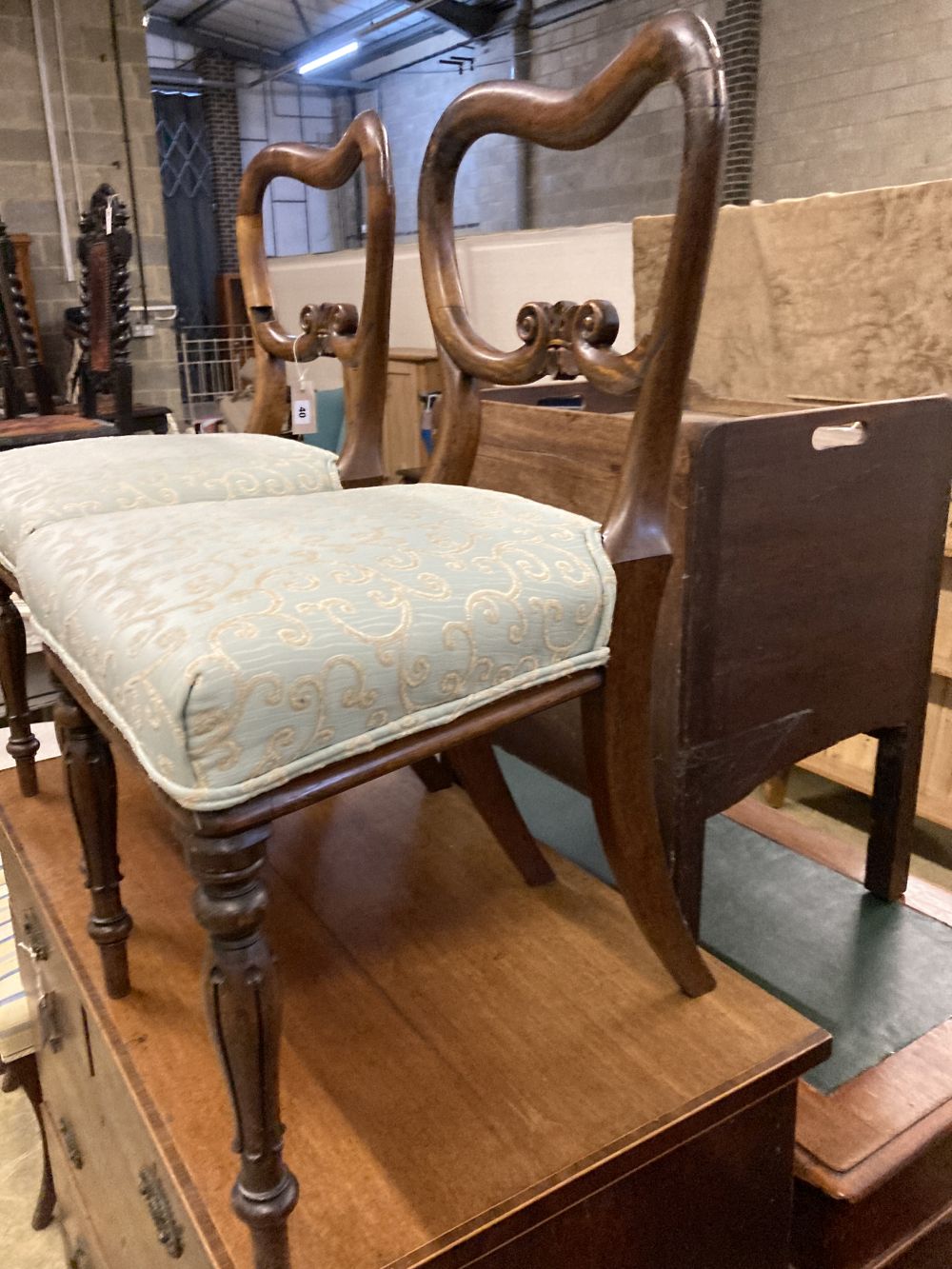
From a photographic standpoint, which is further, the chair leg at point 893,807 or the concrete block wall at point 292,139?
the concrete block wall at point 292,139

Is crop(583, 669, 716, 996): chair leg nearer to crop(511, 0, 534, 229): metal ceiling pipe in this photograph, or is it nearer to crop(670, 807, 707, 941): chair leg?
crop(670, 807, 707, 941): chair leg

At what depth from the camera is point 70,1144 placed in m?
1.01

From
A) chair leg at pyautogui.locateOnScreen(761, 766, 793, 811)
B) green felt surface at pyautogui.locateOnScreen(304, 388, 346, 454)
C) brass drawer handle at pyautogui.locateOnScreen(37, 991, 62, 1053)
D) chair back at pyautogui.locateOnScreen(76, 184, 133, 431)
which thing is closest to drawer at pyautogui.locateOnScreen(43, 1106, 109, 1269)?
brass drawer handle at pyautogui.locateOnScreen(37, 991, 62, 1053)

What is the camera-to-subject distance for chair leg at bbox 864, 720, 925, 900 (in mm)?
1050

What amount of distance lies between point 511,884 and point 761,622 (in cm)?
34

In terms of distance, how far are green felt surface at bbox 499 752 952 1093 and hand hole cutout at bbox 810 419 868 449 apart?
1.64 ft

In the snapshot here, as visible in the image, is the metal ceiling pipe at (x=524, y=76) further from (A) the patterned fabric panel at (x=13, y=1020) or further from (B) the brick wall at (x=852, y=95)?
(A) the patterned fabric panel at (x=13, y=1020)

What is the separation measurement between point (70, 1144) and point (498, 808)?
556 millimetres

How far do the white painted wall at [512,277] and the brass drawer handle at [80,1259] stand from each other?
1977 mm

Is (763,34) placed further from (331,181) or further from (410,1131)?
(410,1131)

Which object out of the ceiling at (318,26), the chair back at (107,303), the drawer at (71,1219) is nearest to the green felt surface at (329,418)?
the chair back at (107,303)

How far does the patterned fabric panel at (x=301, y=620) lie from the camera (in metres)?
0.48

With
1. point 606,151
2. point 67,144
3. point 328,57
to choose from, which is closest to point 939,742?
point 67,144

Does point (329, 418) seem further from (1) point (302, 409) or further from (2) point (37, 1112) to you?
(2) point (37, 1112)
